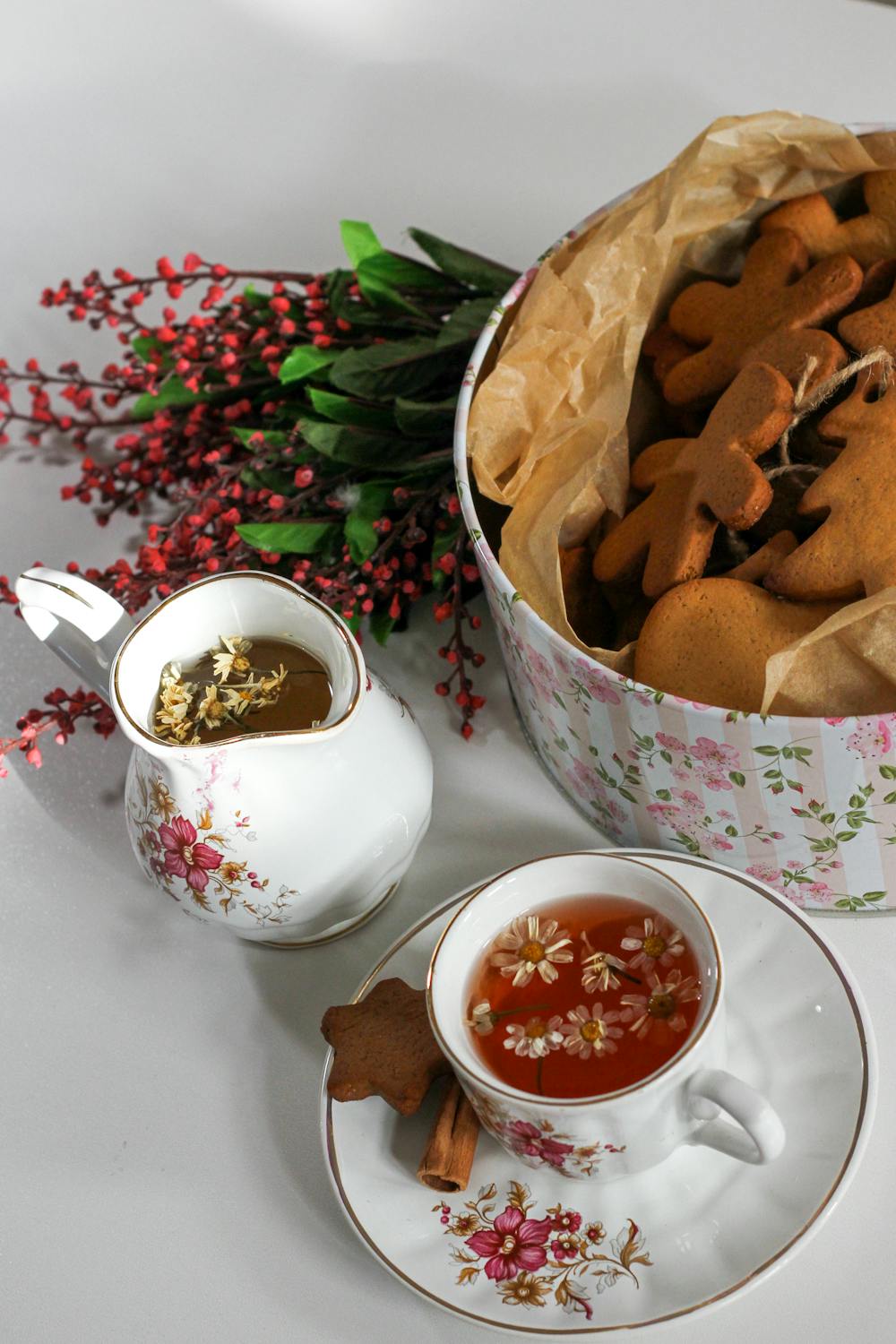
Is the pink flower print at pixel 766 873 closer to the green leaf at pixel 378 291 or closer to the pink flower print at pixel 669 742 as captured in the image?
the pink flower print at pixel 669 742

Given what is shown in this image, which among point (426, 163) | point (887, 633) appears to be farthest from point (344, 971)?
point (426, 163)

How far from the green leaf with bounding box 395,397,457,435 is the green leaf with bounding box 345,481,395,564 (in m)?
0.05

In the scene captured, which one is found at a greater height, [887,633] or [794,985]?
[887,633]

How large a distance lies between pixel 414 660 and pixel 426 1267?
0.47m

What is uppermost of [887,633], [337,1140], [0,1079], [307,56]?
[307,56]

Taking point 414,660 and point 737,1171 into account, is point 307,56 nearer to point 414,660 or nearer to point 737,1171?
point 414,660

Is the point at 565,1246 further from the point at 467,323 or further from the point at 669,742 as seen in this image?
the point at 467,323

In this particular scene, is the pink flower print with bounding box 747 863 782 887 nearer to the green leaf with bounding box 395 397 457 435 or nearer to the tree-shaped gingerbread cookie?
the tree-shaped gingerbread cookie

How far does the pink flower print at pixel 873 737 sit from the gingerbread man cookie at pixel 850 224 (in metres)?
0.38

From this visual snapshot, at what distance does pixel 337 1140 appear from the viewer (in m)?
0.73

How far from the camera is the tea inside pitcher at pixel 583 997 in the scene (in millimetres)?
664

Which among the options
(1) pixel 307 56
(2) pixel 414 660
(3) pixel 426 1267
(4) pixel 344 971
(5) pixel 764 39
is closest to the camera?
(3) pixel 426 1267

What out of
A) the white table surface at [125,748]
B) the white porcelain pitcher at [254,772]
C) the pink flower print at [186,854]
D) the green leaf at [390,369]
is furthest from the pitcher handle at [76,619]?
the green leaf at [390,369]

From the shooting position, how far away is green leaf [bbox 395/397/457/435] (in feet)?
3.22
